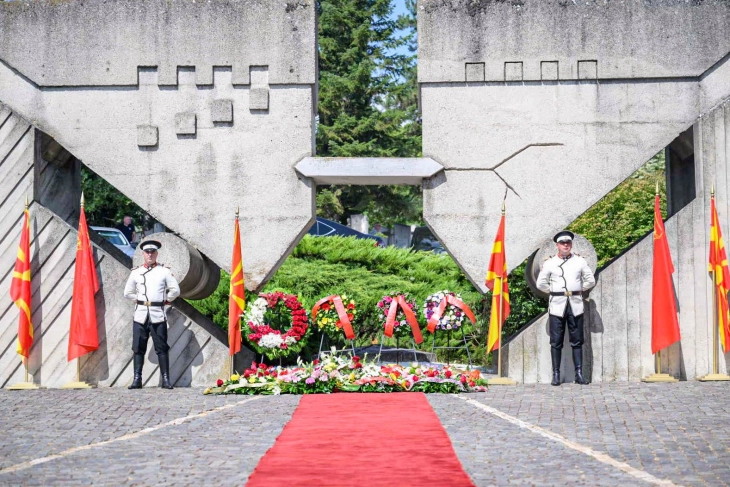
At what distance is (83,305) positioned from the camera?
11.9 meters

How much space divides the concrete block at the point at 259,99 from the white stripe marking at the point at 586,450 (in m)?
4.54

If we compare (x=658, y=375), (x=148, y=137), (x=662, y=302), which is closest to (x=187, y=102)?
(x=148, y=137)

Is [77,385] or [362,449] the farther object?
[77,385]

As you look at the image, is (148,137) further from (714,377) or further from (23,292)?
(714,377)

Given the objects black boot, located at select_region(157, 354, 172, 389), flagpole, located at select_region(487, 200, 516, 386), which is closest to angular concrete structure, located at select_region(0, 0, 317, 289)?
black boot, located at select_region(157, 354, 172, 389)

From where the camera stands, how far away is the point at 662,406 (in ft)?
31.5

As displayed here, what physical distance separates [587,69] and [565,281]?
251 centimetres

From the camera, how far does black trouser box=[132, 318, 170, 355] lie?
11797mm

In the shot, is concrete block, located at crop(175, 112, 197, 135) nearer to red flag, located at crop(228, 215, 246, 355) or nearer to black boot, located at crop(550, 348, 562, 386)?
red flag, located at crop(228, 215, 246, 355)

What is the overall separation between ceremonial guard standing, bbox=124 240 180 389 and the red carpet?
242 centimetres

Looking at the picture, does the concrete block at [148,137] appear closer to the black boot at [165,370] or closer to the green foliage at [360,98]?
the black boot at [165,370]

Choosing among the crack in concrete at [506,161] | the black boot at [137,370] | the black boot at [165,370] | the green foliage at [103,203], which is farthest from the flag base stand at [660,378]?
the green foliage at [103,203]

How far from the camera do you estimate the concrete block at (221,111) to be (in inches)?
495

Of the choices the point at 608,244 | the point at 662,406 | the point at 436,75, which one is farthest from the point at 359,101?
the point at 662,406
